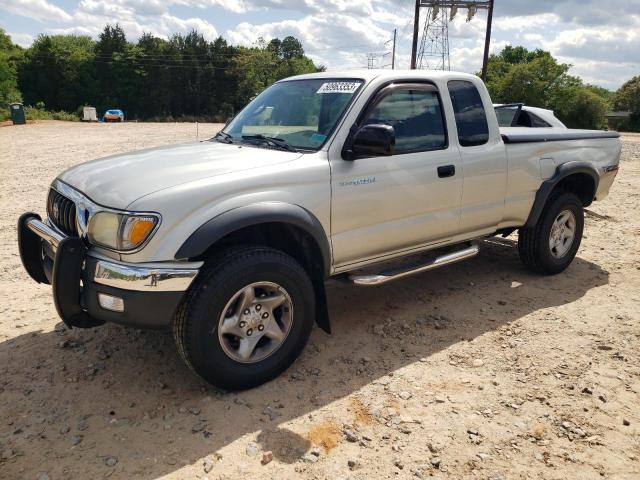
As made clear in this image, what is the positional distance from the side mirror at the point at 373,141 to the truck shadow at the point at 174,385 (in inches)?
58.0

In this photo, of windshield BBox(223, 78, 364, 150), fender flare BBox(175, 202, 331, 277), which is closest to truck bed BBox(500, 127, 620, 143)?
windshield BBox(223, 78, 364, 150)

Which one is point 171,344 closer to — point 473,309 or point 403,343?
point 403,343

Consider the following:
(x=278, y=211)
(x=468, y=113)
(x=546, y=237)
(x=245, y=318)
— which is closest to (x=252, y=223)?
(x=278, y=211)

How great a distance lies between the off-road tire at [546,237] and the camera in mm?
5246

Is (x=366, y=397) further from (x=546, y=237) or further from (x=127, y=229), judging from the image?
(x=546, y=237)

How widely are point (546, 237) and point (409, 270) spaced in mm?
2012

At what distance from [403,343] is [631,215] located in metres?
6.27

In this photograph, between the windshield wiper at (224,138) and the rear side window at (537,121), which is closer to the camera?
the windshield wiper at (224,138)

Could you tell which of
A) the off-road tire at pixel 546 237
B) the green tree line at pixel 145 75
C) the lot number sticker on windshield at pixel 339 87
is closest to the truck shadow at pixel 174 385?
the off-road tire at pixel 546 237

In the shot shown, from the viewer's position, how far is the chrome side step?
3755 mm

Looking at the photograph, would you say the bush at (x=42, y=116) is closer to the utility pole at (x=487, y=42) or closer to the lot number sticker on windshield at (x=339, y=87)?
the utility pole at (x=487, y=42)

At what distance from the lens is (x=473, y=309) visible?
15.5ft

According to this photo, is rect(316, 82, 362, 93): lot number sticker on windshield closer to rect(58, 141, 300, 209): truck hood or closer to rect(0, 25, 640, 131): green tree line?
rect(58, 141, 300, 209): truck hood

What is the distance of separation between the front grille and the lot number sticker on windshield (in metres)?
1.96
